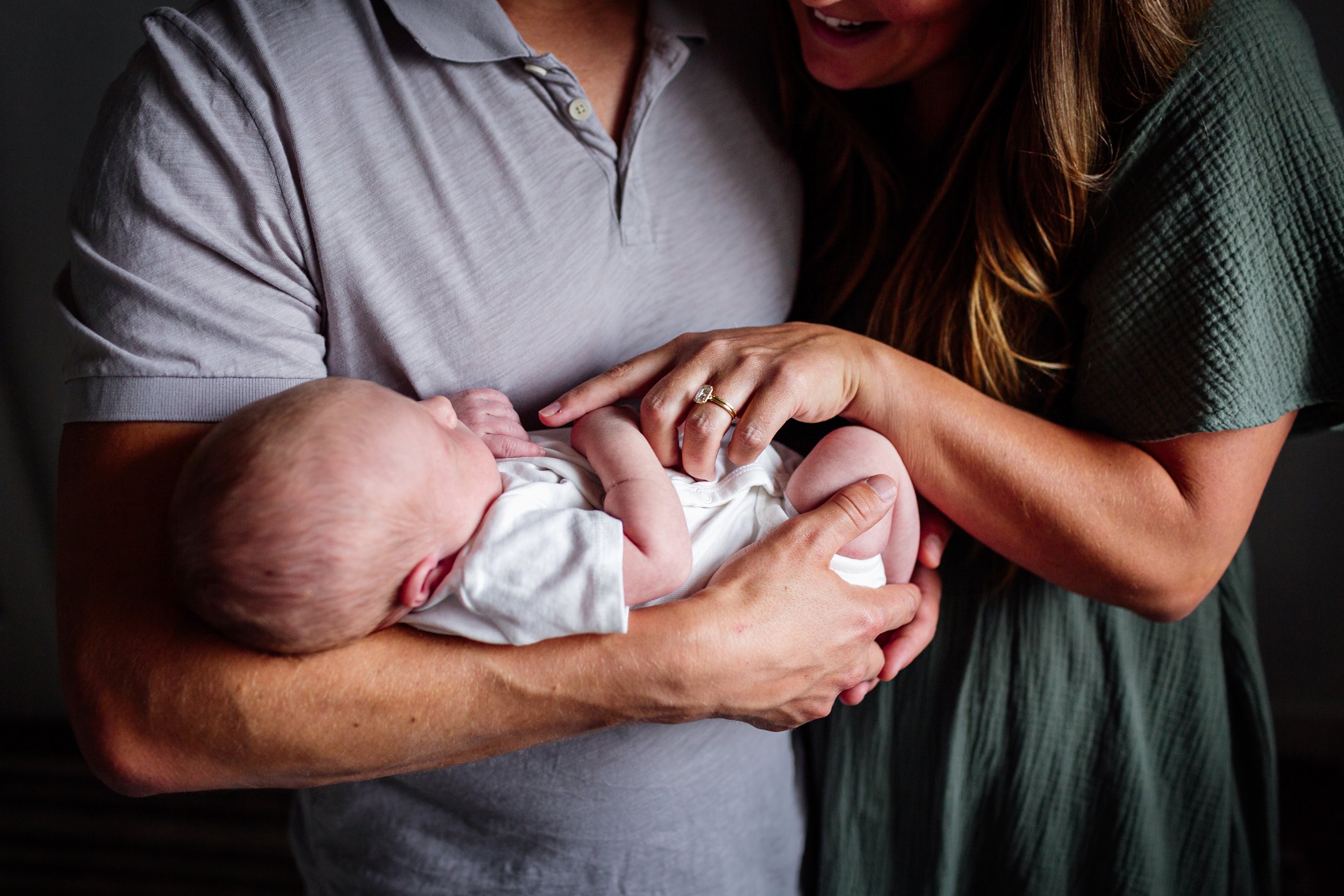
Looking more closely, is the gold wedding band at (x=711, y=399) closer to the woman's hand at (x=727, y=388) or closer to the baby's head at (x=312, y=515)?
the woman's hand at (x=727, y=388)

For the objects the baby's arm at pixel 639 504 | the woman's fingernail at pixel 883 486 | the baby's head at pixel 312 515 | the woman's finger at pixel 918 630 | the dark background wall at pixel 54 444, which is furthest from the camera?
the dark background wall at pixel 54 444

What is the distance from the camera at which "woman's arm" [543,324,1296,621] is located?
970 mm

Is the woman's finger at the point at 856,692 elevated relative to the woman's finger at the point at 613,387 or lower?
lower

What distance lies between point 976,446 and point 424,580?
0.67 m

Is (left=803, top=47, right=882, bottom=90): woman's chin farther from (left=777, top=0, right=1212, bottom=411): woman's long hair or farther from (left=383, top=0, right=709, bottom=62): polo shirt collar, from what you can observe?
(left=383, top=0, right=709, bottom=62): polo shirt collar

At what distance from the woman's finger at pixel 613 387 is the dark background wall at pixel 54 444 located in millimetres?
1398

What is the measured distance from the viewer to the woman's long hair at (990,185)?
97cm

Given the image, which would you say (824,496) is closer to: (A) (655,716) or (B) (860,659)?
(B) (860,659)

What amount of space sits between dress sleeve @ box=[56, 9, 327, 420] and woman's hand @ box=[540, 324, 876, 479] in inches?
13.5

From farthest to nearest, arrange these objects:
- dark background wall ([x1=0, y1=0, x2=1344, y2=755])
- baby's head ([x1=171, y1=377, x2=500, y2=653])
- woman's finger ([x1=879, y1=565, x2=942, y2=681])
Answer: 1. dark background wall ([x1=0, y1=0, x2=1344, y2=755])
2. woman's finger ([x1=879, y1=565, x2=942, y2=681])
3. baby's head ([x1=171, y1=377, x2=500, y2=653])

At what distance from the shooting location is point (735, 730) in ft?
3.80

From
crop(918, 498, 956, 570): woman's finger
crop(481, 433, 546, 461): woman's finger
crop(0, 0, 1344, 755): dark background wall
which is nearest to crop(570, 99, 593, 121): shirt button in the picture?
crop(481, 433, 546, 461): woman's finger

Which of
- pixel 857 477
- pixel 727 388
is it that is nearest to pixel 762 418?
pixel 727 388

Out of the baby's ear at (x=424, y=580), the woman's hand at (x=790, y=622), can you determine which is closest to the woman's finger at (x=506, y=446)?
the baby's ear at (x=424, y=580)
